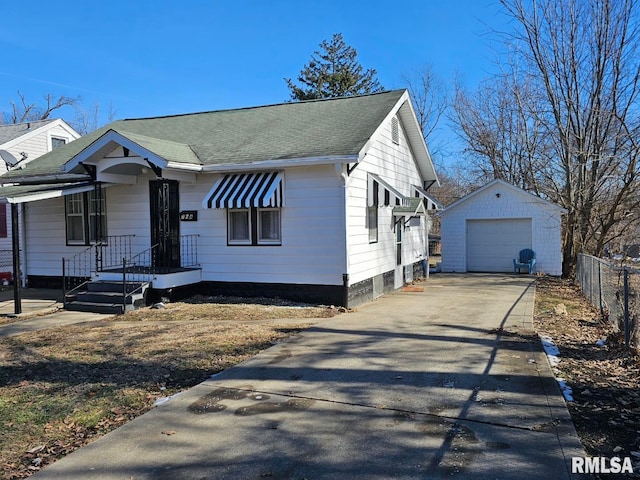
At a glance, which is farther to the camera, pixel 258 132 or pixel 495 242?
pixel 495 242

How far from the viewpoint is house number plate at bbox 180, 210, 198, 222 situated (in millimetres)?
12367

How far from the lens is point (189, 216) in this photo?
40.7 ft

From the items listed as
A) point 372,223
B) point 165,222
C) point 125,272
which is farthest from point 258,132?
point 125,272

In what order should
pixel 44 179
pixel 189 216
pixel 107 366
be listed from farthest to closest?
pixel 44 179 → pixel 189 216 → pixel 107 366

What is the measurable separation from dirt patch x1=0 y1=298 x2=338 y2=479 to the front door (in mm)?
2116

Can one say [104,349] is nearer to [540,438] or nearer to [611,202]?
[540,438]

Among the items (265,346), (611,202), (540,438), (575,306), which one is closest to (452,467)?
(540,438)

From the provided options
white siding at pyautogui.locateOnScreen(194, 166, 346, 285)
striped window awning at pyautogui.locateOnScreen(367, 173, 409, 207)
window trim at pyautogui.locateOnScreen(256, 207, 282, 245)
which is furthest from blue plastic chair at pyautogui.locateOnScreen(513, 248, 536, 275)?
window trim at pyautogui.locateOnScreen(256, 207, 282, 245)

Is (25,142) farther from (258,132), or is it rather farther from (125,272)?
(125,272)

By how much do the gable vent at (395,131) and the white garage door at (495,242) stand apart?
294 inches

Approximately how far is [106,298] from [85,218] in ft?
12.4

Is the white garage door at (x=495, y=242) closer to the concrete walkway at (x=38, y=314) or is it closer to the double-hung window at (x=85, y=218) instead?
the double-hung window at (x=85, y=218)

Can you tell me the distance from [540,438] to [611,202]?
16006 mm

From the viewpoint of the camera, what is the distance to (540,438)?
418 cm
